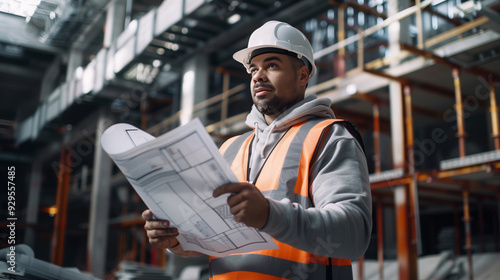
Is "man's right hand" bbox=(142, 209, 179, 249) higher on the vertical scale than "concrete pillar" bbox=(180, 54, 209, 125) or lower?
lower

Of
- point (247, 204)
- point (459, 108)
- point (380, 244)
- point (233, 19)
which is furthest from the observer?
point (233, 19)

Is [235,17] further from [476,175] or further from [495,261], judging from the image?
[495,261]

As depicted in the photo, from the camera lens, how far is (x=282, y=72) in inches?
72.3

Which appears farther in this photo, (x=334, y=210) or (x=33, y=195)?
(x=33, y=195)

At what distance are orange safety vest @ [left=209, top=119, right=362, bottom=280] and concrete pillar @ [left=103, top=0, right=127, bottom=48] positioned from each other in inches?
504

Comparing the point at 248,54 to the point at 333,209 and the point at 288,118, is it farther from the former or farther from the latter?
the point at 333,209

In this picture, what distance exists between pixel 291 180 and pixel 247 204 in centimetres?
39

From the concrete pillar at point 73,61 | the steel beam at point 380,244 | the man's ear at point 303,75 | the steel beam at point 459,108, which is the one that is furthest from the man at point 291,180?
the concrete pillar at point 73,61

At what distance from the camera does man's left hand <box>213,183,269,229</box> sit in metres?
1.25

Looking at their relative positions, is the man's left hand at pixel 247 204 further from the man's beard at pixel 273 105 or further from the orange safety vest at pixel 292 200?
the man's beard at pixel 273 105

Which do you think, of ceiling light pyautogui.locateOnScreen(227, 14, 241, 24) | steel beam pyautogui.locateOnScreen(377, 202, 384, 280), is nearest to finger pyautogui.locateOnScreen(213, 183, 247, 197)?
steel beam pyautogui.locateOnScreen(377, 202, 384, 280)

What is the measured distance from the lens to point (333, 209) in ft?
4.53

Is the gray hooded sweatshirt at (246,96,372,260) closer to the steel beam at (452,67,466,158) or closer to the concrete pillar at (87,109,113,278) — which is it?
the steel beam at (452,67,466,158)

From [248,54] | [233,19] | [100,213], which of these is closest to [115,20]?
[233,19]
